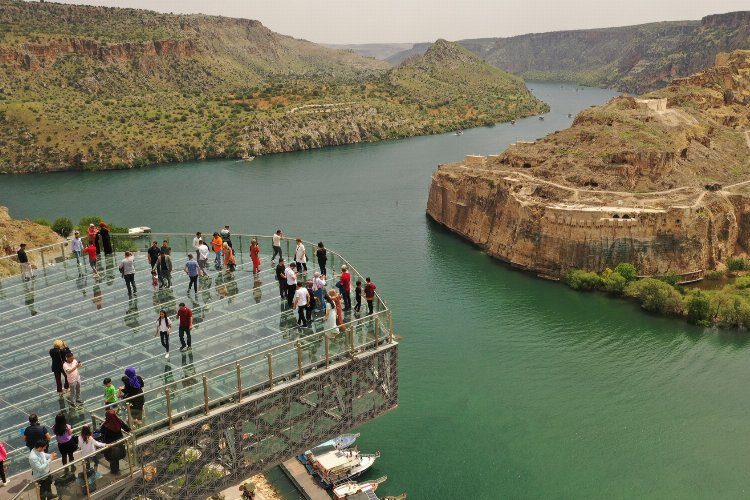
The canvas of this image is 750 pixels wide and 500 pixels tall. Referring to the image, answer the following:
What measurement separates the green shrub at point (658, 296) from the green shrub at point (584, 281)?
334 centimetres

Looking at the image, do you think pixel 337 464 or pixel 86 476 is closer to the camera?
pixel 86 476

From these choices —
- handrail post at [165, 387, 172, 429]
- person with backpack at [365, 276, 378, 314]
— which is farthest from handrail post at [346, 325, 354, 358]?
handrail post at [165, 387, 172, 429]

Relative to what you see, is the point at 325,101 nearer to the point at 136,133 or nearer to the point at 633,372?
the point at 136,133

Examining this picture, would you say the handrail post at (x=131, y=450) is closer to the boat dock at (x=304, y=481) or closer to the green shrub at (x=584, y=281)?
the boat dock at (x=304, y=481)

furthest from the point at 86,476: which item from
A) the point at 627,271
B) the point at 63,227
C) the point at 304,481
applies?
the point at 63,227

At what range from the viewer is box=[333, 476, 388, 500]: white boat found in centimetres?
3120

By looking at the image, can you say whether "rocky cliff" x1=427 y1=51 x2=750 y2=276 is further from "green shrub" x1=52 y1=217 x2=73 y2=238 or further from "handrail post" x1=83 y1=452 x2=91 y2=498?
"handrail post" x1=83 y1=452 x2=91 y2=498

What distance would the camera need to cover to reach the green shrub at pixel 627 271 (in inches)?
2237

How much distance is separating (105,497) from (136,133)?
122 meters

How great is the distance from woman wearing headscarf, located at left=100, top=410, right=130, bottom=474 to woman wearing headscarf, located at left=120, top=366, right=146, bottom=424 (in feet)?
2.13

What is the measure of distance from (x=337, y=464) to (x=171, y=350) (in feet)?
47.1

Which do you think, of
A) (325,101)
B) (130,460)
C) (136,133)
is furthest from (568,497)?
(325,101)

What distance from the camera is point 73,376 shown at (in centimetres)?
1806

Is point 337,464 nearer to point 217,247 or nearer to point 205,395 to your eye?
point 217,247
